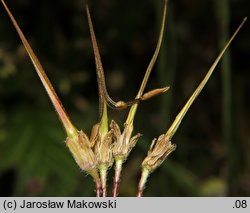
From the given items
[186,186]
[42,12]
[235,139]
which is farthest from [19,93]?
[235,139]

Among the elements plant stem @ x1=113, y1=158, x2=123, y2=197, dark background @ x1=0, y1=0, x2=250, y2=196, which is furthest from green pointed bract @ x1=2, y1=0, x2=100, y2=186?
dark background @ x1=0, y1=0, x2=250, y2=196

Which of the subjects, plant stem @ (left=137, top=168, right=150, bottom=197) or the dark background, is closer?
plant stem @ (left=137, top=168, right=150, bottom=197)

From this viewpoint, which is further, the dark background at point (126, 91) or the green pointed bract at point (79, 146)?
the dark background at point (126, 91)

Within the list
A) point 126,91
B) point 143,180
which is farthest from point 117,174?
point 126,91

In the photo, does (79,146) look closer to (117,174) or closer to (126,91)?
(117,174)

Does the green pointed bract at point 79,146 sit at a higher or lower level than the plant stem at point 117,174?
higher

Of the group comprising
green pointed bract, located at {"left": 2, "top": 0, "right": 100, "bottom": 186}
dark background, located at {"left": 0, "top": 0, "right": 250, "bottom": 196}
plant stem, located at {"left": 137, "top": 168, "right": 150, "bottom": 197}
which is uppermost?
dark background, located at {"left": 0, "top": 0, "right": 250, "bottom": 196}

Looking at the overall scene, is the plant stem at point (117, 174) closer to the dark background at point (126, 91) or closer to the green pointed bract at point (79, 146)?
the green pointed bract at point (79, 146)

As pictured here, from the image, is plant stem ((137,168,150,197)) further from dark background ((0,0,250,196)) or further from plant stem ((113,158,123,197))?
dark background ((0,0,250,196))

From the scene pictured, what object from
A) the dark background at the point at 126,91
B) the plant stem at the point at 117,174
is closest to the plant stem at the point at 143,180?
the plant stem at the point at 117,174
